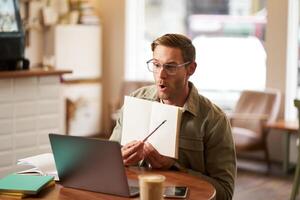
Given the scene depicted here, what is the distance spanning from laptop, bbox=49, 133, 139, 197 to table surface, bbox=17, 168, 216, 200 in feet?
0.10

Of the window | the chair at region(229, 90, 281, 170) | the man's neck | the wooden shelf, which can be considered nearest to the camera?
the man's neck

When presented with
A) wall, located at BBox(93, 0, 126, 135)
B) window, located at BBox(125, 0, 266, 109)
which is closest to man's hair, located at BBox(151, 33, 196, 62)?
window, located at BBox(125, 0, 266, 109)

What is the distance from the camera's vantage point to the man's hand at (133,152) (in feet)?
6.74

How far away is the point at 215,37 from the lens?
251 inches

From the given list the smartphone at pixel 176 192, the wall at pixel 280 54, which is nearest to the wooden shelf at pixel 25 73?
the smartphone at pixel 176 192

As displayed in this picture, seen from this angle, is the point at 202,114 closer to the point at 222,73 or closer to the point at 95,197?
the point at 95,197

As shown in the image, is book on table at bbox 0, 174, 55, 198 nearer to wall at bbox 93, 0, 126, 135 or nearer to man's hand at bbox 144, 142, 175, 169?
man's hand at bbox 144, 142, 175, 169

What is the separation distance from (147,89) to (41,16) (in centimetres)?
411

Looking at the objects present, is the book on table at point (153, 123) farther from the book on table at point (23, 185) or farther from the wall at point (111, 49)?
the wall at point (111, 49)

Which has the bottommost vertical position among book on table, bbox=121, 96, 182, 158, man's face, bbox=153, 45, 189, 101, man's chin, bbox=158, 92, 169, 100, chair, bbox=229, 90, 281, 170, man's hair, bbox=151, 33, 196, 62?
chair, bbox=229, 90, 281, 170

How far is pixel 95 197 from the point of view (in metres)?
1.84

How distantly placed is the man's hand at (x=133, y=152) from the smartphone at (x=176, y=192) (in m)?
0.21

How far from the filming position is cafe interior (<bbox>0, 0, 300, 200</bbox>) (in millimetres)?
5457

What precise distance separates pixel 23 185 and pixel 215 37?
479cm
